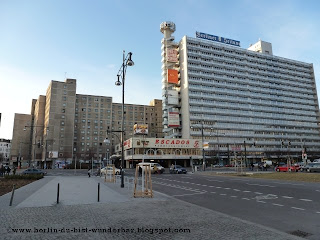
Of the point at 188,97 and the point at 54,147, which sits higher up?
the point at 188,97

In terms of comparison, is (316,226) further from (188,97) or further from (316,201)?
(188,97)

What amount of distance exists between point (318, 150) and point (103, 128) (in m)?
109

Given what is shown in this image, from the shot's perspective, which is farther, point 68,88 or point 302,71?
point 302,71

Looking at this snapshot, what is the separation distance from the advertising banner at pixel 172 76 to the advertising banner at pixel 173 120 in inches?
563

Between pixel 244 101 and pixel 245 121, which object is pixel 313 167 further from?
pixel 244 101

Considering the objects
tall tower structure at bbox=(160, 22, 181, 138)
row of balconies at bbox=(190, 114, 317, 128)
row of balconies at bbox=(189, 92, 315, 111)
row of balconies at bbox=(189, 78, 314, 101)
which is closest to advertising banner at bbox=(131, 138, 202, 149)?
tall tower structure at bbox=(160, 22, 181, 138)

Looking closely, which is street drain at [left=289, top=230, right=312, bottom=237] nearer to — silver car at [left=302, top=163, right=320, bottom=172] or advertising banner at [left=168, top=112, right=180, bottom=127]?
silver car at [left=302, top=163, right=320, bottom=172]

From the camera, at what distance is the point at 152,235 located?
6211 millimetres

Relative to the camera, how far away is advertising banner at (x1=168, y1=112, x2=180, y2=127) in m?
98.2

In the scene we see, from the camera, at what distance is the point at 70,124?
110 meters

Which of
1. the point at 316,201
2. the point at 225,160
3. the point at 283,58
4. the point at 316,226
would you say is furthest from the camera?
the point at 283,58

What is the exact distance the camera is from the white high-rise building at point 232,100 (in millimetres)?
101062

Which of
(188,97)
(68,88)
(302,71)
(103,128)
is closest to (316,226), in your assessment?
(188,97)

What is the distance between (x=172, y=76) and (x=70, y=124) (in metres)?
50.8
